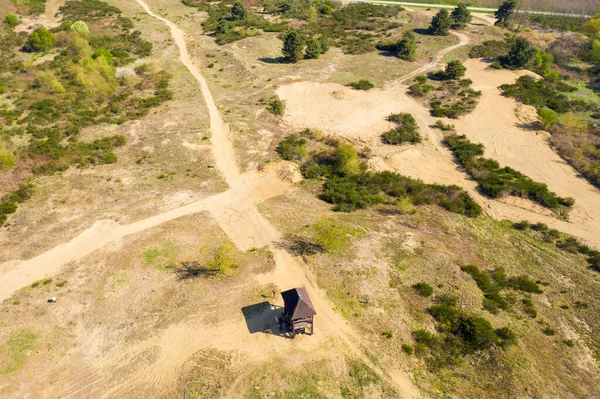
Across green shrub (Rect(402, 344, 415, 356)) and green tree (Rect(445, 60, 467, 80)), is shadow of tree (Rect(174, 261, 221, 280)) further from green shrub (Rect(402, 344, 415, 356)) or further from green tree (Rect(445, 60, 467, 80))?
green tree (Rect(445, 60, 467, 80))

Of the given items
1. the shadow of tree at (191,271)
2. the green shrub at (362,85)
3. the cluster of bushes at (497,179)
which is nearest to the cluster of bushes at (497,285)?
the cluster of bushes at (497,179)

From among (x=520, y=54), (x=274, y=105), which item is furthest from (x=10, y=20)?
(x=520, y=54)

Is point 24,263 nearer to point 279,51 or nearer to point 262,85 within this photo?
point 262,85

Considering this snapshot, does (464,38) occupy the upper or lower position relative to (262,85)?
upper

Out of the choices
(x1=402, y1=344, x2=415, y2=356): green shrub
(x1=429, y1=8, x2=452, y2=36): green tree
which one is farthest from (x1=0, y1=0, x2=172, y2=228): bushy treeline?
(x1=429, y1=8, x2=452, y2=36): green tree

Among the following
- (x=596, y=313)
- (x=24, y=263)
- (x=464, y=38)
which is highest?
(x=464, y=38)

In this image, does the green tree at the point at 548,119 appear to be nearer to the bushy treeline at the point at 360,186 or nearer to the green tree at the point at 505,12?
the bushy treeline at the point at 360,186

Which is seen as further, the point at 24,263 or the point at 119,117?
the point at 119,117

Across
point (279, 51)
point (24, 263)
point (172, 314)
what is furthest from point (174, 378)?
point (279, 51)
